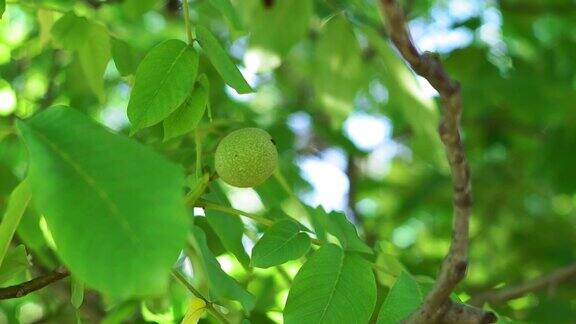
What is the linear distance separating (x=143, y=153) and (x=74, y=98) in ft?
4.82

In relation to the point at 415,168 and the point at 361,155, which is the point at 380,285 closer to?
the point at 361,155

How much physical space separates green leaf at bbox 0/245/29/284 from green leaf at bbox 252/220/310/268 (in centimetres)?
31

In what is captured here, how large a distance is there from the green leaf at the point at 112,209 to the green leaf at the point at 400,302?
0.40m

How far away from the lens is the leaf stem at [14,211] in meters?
1.06

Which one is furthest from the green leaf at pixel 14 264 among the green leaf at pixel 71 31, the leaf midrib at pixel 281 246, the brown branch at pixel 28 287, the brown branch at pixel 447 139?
the brown branch at pixel 447 139

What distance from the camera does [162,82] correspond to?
1.14 metres

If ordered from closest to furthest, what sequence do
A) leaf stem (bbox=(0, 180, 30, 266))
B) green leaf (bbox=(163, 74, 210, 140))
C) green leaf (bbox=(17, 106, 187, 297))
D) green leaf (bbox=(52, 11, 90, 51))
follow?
green leaf (bbox=(17, 106, 187, 297)) → leaf stem (bbox=(0, 180, 30, 266)) → green leaf (bbox=(163, 74, 210, 140)) → green leaf (bbox=(52, 11, 90, 51))

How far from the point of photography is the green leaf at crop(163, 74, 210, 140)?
3.82ft

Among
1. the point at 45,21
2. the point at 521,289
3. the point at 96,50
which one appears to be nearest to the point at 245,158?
the point at 96,50

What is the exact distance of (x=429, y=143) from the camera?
2.19 m

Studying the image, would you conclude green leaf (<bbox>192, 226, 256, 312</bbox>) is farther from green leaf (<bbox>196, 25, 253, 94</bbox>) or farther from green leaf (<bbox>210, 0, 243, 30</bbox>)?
green leaf (<bbox>210, 0, 243, 30</bbox>)

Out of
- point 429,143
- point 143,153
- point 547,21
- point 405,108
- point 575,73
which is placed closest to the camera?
point 143,153

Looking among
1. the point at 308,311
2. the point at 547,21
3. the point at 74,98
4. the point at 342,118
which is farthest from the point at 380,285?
the point at 547,21

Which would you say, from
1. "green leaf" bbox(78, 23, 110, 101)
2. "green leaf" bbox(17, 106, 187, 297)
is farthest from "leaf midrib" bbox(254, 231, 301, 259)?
"green leaf" bbox(78, 23, 110, 101)
